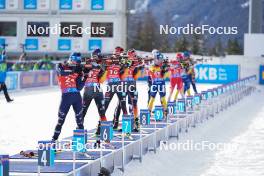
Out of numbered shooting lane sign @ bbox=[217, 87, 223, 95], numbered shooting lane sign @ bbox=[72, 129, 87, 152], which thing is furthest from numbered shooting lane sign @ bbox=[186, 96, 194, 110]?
numbered shooting lane sign @ bbox=[72, 129, 87, 152]

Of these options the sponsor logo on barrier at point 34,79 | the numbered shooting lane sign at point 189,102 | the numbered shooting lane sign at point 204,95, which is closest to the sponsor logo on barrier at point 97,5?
the sponsor logo on barrier at point 34,79

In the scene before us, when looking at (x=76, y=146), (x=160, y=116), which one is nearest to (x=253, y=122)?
(x=160, y=116)

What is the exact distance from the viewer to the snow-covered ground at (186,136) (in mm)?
12193

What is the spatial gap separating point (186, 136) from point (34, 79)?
17173 millimetres

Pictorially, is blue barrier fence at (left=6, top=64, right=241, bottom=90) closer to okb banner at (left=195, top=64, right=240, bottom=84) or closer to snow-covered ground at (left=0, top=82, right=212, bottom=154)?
okb banner at (left=195, top=64, right=240, bottom=84)

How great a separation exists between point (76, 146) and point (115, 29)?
30.7 metres

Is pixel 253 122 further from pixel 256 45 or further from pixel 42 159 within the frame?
pixel 256 45

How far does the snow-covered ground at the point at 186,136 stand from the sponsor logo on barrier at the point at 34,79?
3792 mm

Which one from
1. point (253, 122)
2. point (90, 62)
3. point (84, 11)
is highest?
point (84, 11)

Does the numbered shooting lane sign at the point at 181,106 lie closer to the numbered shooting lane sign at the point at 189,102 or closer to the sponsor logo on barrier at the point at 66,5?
the numbered shooting lane sign at the point at 189,102

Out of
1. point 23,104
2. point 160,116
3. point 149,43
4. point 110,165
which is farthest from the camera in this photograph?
point 149,43

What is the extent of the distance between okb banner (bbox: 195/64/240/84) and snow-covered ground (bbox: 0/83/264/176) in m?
14.7

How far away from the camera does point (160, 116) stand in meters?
15.1

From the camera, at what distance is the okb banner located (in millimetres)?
41812
